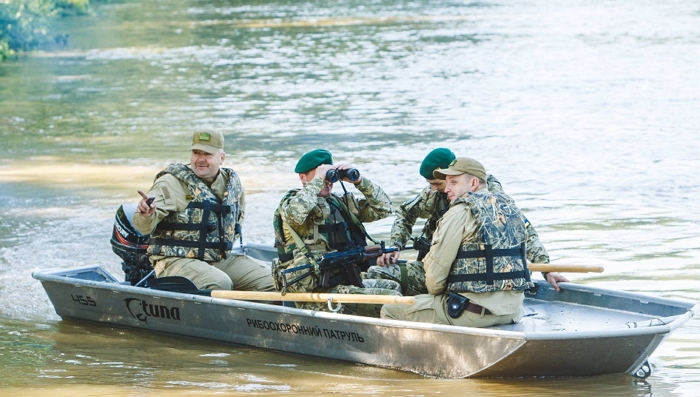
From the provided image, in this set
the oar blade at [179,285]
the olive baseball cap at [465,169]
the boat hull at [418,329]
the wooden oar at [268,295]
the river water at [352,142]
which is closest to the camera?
the boat hull at [418,329]

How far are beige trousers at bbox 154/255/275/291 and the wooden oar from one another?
0.35ft

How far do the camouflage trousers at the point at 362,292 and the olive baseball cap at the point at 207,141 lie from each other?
53.2 inches

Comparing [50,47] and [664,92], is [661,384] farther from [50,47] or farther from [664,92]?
[50,47]

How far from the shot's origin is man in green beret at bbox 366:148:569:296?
330 inches

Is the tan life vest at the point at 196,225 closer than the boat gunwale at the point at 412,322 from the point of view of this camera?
No

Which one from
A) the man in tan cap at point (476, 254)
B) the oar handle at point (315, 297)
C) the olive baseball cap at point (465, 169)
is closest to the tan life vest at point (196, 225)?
the oar handle at point (315, 297)

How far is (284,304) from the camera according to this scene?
8.63 meters

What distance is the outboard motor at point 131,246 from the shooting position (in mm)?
9195

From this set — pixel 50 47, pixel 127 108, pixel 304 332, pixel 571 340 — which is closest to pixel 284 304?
pixel 304 332

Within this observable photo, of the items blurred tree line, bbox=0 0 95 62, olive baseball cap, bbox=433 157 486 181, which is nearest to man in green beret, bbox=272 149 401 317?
olive baseball cap, bbox=433 157 486 181

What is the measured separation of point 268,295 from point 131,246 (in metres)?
1.71

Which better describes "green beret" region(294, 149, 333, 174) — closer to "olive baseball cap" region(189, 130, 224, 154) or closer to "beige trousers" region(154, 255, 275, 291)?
"olive baseball cap" region(189, 130, 224, 154)

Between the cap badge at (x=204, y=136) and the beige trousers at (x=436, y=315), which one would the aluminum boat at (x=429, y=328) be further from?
the cap badge at (x=204, y=136)

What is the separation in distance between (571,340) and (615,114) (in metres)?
13.1
